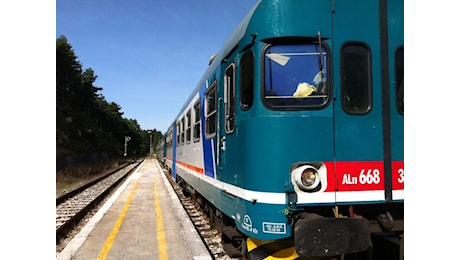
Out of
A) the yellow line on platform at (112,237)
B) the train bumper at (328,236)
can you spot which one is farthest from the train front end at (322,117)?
the yellow line on platform at (112,237)

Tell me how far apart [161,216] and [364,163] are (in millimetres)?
6394

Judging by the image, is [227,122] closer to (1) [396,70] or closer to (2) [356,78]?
(2) [356,78]

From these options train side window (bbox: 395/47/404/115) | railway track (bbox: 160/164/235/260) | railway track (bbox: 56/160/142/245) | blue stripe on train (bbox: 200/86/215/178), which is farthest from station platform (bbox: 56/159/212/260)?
train side window (bbox: 395/47/404/115)

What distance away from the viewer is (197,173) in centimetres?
705

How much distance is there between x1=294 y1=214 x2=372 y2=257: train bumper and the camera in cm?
313

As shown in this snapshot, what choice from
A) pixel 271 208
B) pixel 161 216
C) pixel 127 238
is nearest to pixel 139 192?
pixel 161 216

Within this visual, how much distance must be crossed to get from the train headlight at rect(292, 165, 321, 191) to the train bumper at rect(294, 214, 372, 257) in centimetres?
32

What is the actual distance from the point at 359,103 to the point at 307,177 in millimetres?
985

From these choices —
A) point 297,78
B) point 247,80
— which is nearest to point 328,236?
point 297,78

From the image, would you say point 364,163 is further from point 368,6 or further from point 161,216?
point 161,216

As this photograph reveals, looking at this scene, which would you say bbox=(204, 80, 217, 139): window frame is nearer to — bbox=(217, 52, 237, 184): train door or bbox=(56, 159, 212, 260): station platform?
bbox=(217, 52, 237, 184): train door

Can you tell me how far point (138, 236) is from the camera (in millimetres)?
6762

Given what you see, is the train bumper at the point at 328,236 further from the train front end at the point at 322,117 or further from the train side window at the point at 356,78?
the train side window at the point at 356,78

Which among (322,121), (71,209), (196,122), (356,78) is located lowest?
(71,209)
